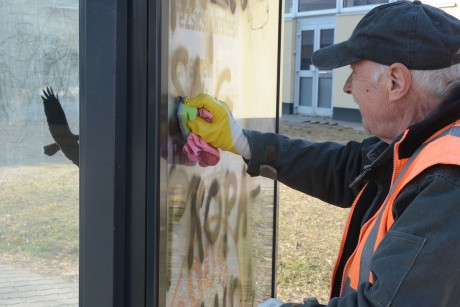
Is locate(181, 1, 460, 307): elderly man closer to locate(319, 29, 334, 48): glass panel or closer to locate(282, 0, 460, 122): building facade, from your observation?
locate(282, 0, 460, 122): building facade

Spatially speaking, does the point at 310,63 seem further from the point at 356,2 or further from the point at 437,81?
the point at 437,81

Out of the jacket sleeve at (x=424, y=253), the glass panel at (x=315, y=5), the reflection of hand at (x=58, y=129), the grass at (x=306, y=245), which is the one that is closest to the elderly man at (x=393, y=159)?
the jacket sleeve at (x=424, y=253)

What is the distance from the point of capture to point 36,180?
1.68 metres

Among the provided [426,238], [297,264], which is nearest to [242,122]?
[426,238]

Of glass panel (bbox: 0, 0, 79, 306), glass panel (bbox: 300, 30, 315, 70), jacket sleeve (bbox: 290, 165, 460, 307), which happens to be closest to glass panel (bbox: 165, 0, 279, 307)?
glass panel (bbox: 0, 0, 79, 306)

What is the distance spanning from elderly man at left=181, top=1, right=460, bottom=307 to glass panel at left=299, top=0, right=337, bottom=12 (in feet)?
38.4

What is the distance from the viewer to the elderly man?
125cm

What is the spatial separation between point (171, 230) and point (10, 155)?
45 cm

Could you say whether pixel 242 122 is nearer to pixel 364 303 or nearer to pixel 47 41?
pixel 47 41

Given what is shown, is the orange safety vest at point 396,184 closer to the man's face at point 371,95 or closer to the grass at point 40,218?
the man's face at point 371,95

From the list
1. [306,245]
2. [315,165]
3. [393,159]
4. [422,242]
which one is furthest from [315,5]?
[422,242]

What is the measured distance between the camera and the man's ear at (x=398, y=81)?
1592 millimetres

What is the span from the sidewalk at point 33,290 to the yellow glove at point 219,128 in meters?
0.52

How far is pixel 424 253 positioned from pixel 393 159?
1.33 ft
